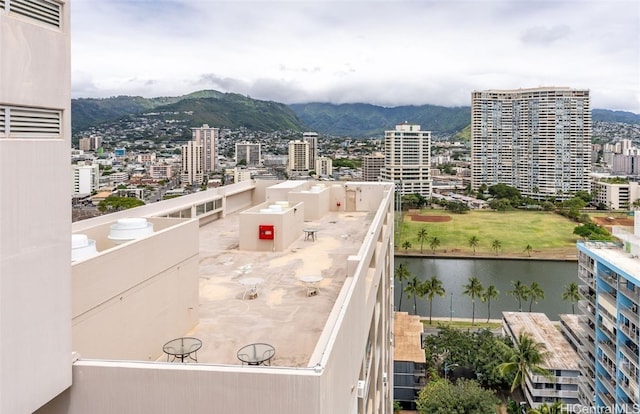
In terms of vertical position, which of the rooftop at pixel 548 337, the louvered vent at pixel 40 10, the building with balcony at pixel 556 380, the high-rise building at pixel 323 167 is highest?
the high-rise building at pixel 323 167

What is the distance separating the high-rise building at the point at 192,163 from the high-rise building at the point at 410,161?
3268 cm

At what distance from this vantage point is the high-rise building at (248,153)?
99.0m

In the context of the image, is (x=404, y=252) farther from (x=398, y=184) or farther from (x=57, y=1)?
(x=57, y=1)

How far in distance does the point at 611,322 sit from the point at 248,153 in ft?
284

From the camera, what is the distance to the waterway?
33812 millimetres

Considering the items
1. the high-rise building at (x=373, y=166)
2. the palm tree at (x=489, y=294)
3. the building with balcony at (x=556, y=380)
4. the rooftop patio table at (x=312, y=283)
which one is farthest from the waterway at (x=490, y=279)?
the high-rise building at (x=373, y=166)

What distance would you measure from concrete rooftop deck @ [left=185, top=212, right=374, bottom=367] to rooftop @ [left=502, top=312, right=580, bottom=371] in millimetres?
16842

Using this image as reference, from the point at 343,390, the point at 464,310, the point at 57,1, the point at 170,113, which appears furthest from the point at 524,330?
the point at 170,113

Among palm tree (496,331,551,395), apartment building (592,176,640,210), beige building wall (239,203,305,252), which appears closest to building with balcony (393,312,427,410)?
palm tree (496,331,551,395)

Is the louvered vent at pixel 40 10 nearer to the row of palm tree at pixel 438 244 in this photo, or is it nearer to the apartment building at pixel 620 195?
the row of palm tree at pixel 438 244

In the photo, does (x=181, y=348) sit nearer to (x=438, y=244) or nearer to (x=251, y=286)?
(x=251, y=286)

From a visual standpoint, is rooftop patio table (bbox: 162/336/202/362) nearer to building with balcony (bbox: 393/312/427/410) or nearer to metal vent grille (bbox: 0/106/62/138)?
metal vent grille (bbox: 0/106/62/138)

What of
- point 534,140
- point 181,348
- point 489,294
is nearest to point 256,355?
point 181,348

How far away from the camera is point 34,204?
2596 mm
